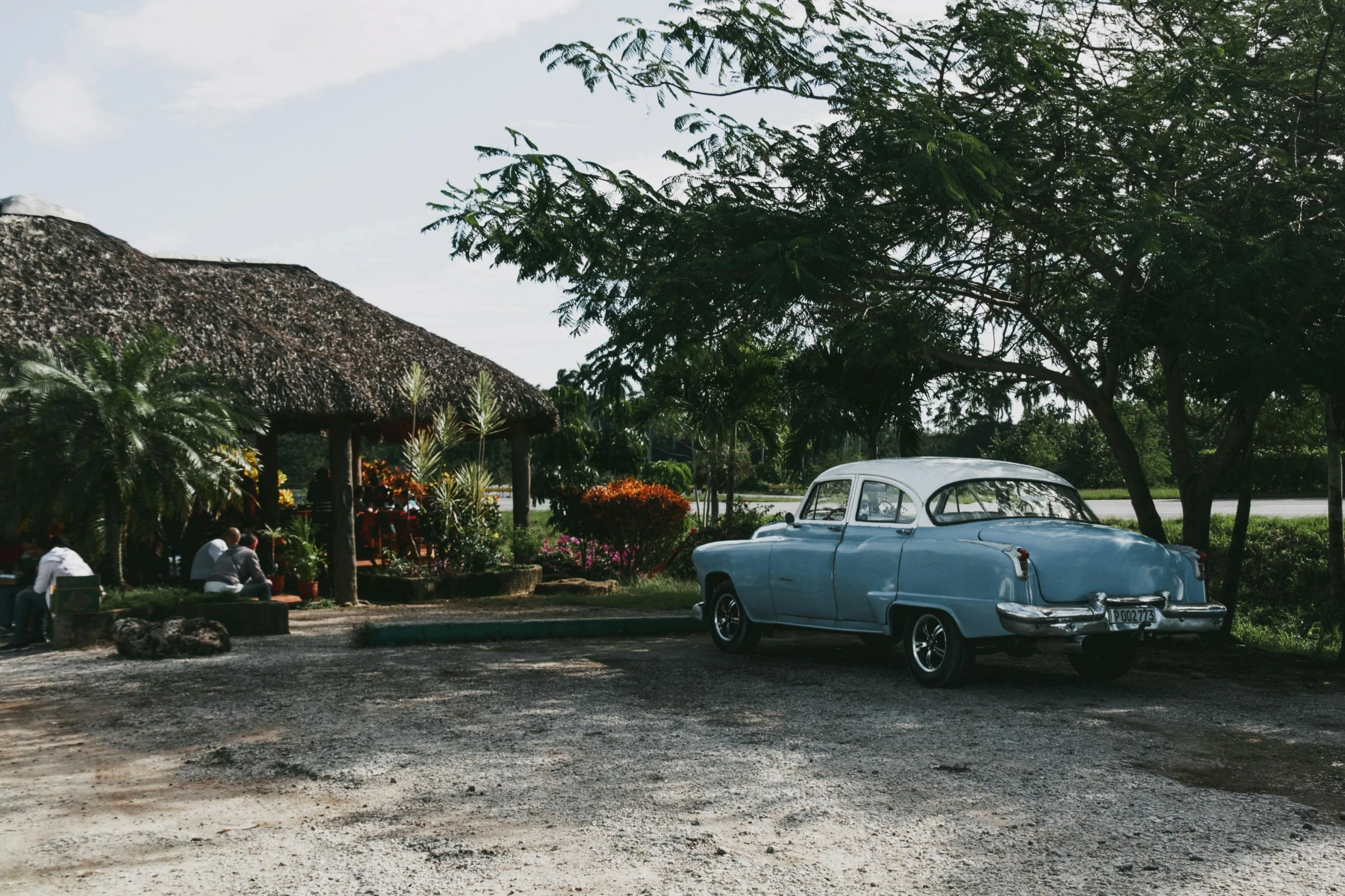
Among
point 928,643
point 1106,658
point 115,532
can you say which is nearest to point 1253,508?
point 1106,658

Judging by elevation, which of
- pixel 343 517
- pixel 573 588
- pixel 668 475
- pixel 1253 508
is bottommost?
pixel 573 588

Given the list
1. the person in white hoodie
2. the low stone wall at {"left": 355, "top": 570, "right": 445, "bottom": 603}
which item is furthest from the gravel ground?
the low stone wall at {"left": 355, "top": 570, "right": 445, "bottom": 603}

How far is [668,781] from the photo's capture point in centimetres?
666

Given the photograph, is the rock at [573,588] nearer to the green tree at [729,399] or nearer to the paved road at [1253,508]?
the green tree at [729,399]

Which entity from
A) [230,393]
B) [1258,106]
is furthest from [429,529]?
[1258,106]

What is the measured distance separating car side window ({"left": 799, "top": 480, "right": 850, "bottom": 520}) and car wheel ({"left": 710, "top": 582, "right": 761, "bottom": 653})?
1118 millimetres

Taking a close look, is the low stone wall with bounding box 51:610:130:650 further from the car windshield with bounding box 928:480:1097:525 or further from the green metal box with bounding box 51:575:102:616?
the car windshield with bounding box 928:480:1097:525

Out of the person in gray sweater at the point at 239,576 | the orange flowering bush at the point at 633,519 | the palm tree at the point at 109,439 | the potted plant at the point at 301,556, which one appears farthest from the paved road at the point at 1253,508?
the palm tree at the point at 109,439

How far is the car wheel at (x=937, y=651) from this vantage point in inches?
369

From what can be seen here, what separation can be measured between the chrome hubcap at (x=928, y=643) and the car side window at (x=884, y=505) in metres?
0.82

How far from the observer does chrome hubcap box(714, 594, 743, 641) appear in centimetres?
1181

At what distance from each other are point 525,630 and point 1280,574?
49.9 ft

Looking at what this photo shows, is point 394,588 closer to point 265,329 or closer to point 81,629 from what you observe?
point 265,329

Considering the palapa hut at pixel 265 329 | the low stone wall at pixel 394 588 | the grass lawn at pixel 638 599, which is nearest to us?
the palapa hut at pixel 265 329
